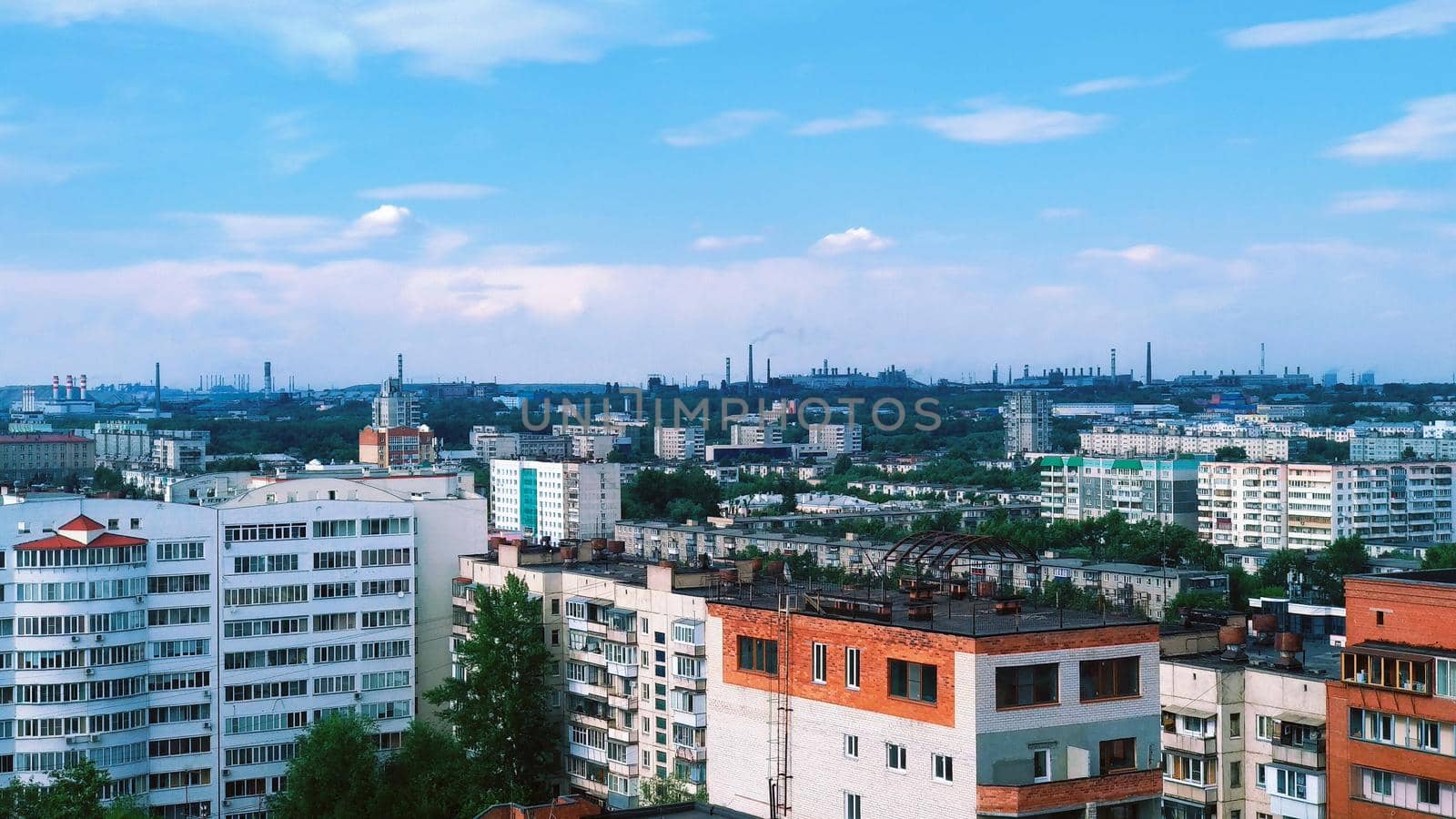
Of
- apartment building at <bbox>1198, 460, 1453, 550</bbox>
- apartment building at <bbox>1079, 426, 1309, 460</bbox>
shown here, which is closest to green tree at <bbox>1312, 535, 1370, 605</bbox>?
apartment building at <bbox>1198, 460, 1453, 550</bbox>

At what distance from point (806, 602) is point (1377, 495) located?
213 ft

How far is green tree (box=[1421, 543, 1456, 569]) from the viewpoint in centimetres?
5459

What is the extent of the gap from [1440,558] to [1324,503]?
16.5 m

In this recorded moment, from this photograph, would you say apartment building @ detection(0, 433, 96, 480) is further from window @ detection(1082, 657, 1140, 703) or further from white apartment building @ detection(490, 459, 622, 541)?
window @ detection(1082, 657, 1140, 703)

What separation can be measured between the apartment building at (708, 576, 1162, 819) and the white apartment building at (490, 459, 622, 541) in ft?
210

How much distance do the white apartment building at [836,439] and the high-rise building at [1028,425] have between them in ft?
52.6

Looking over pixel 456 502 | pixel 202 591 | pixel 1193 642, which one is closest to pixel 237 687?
pixel 202 591

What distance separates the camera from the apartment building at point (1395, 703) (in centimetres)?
1706

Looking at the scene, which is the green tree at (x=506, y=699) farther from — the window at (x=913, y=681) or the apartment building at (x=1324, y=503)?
the apartment building at (x=1324, y=503)

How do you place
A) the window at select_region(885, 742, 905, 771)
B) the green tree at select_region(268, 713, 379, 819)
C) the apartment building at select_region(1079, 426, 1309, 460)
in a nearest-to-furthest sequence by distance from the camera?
the window at select_region(885, 742, 905, 771), the green tree at select_region(268, 713, 379, 819), the apartment building at select_region(1079, 426, 1309, 460)

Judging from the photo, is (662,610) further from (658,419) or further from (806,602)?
(658,419)

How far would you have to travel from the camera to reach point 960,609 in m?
14.7

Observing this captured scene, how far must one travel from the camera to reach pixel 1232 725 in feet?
68.8

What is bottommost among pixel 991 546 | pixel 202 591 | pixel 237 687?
pixel 237 687
